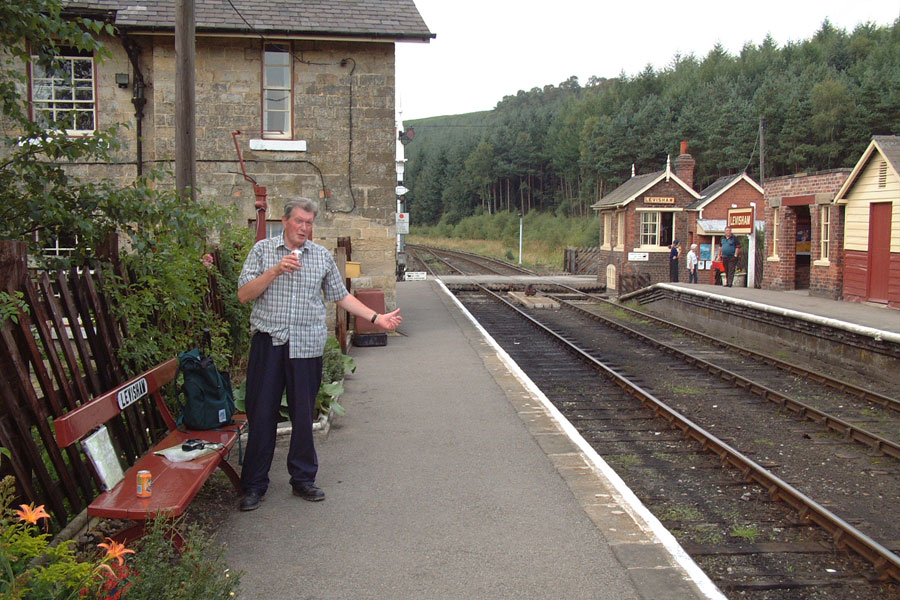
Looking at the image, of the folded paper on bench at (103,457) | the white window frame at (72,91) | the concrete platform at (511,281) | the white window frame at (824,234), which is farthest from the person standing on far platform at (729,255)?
the folded paper on bench at (103,457)

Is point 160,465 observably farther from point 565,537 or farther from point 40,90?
point 40,90

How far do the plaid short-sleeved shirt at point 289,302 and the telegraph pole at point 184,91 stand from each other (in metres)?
3.47

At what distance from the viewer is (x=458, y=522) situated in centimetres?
496

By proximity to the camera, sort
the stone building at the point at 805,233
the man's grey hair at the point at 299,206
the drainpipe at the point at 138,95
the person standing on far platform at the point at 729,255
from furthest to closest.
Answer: the person standing on far platform at the point at 729,255 → the stone building at the point at 805,233 → the drainpipe at the point at 138,95 → the man's grey hair at the point at 299,206

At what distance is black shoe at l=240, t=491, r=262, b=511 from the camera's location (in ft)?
16.5

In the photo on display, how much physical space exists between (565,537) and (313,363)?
186 centimetres

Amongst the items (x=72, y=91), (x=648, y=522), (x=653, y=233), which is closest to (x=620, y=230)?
(x=653, y=233)

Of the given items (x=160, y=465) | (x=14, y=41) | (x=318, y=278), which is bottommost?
(x=160, y=465)

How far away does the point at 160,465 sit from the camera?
465 centimetres

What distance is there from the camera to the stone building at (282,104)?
14.6 metres

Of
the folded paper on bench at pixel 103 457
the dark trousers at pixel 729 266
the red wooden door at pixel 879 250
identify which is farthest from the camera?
the dark trousers at pixel 729 266

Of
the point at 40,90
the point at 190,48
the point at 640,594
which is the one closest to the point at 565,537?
the point at 640,594

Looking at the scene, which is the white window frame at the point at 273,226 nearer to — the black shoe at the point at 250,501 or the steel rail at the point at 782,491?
the steel rail at the point at 782,491

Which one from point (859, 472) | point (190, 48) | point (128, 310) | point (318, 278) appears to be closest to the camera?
point (318, 278)
